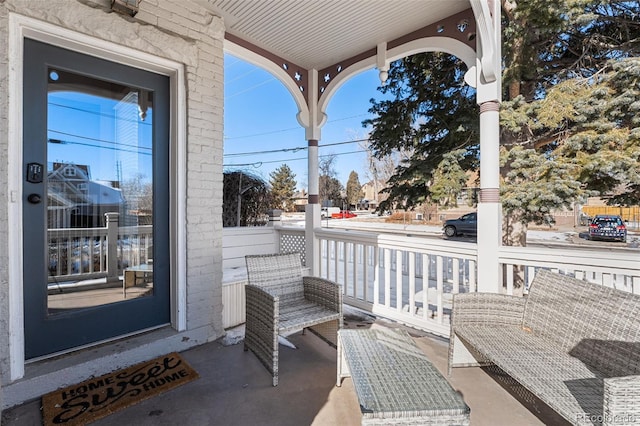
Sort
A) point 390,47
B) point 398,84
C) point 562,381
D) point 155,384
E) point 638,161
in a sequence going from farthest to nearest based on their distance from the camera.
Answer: point 398,84 < point 638,161 < point 390,47 < point 155,384 < point 562,381

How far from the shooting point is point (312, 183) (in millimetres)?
4176

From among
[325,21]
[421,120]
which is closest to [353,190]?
[421,120]

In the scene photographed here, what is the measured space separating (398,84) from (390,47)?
2.33 m

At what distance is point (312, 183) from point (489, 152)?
2164 mm

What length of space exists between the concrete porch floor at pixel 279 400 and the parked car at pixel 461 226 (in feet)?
34.8

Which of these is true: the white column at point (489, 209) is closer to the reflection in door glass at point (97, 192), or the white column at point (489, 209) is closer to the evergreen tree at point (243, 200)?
the reflection in door glass at point (97, 192)

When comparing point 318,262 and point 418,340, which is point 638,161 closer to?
point 418,340

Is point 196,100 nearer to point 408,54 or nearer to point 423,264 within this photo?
point 408,54

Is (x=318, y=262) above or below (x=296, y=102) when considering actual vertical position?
below

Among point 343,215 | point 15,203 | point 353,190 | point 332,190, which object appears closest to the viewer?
point 15,203

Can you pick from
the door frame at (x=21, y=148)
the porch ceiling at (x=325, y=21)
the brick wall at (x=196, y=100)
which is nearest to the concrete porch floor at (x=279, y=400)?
the door frame at (x=21, y=148)

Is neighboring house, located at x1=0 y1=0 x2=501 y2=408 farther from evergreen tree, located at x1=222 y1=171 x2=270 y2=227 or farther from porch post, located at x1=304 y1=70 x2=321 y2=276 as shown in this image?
evergreen tree, located at x1=222 y1=171 x2=270 y2=227

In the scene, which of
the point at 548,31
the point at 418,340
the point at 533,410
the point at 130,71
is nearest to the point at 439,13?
the point at 548,31

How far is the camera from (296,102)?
4.16 m
